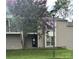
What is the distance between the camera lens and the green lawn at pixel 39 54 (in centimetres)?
187

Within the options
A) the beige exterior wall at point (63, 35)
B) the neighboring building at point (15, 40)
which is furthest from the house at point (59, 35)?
the neighboring building at point (15, 40)

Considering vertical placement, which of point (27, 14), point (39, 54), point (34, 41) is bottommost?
point (39, 54)

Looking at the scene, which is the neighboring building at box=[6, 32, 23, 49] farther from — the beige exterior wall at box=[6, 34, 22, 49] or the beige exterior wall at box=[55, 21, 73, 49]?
the beige exterior wall at box=[55, 21, 73, 49]

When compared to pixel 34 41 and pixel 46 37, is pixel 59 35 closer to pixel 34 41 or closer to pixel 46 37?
pixel 46 37

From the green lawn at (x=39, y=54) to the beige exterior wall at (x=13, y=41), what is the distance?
4 centimetres

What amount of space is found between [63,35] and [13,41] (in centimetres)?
40

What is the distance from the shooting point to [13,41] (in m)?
1.91

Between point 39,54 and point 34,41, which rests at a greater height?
point 34,41

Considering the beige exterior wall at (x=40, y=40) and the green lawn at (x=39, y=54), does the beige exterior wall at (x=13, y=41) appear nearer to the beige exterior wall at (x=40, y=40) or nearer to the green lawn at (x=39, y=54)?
the green lawn at (x=39, y=54)

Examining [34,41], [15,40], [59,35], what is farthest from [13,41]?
[59,35]
